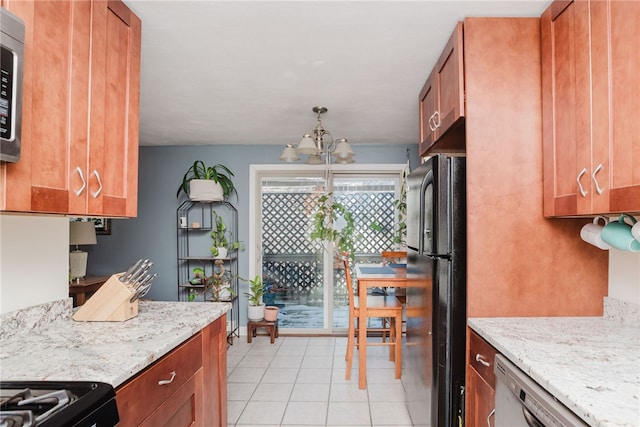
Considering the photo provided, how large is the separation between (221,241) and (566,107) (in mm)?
3625

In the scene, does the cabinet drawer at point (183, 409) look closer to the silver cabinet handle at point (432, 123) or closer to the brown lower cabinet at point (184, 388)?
the brown lower cabinet at point (184, 388)

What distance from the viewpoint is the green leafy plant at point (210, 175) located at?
4281 millimetres

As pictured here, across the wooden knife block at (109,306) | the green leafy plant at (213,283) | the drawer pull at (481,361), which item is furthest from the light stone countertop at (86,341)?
the green leafy plant at (213,283)

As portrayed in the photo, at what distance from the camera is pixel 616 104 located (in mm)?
1272

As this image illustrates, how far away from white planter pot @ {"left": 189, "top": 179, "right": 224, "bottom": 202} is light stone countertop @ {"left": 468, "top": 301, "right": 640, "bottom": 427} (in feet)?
10.4

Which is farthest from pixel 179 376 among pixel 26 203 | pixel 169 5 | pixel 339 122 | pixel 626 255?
pixel 339 122

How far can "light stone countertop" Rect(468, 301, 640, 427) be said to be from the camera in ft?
3.02

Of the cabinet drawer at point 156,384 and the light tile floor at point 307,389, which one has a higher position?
the cabinet drawer at point 156,384

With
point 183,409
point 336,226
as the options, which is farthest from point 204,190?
point 183,409

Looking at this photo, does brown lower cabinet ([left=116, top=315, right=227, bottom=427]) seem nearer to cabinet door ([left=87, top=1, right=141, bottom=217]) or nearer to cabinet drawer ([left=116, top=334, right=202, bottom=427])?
cabinet drawer ([left=116, top=334, right=202, bottom=427])

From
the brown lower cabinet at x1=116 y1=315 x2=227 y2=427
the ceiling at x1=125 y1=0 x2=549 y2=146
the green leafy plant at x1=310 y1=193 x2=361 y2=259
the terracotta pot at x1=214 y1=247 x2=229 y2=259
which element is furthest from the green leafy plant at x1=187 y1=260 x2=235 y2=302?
the brown lower cabinet at x1=116 y1=315 x2=227 y2=427

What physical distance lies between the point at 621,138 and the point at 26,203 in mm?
1862

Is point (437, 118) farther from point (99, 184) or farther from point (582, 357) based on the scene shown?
point (99, 184)

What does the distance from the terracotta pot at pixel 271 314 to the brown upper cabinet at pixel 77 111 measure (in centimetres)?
294
